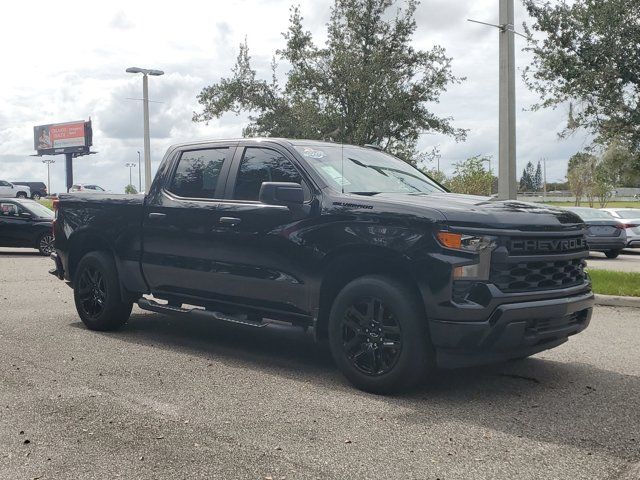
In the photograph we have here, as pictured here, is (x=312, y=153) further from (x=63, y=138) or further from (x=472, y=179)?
(x=63, y=138)

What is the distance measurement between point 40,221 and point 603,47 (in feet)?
46.0

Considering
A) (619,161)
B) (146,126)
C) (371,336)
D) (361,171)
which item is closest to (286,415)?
(371,336)

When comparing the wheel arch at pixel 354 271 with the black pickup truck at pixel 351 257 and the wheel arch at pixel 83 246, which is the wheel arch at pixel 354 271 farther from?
the wheel arch at pixel 83 246

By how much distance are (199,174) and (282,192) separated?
1.54 metres

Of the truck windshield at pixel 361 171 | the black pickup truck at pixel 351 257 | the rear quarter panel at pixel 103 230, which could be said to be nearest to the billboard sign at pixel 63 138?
the rear quarter panel at pixel 103 230

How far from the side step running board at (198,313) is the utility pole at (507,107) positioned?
7166mm

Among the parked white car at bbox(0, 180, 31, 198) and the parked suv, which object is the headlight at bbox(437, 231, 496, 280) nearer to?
the parked white car at bbox(0, 180, 31, 198)

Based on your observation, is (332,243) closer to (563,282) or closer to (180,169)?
(563,282)

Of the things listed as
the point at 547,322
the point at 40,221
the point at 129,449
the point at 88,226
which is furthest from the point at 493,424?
the point at 40,221

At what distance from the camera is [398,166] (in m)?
6.96

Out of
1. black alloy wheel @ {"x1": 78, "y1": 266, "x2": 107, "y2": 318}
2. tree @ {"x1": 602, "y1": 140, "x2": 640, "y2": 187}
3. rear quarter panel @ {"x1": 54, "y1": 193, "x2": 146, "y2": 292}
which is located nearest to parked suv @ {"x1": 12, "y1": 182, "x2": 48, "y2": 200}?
tree @ {"x1": 602, "y1": 140, "x2": 640, "y2": 187}

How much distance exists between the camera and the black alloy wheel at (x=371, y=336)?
529 centimetres

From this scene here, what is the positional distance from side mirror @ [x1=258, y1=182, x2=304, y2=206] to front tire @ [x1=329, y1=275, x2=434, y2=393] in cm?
80

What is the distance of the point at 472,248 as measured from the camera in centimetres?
503
